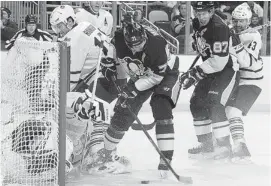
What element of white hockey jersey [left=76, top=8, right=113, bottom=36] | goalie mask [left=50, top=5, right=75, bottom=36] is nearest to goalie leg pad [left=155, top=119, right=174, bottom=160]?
goalie mask [left=50, top=5, right=75, bottom=36]

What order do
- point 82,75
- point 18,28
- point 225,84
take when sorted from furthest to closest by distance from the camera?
point 18,28 → point 225,84 → point 82,75

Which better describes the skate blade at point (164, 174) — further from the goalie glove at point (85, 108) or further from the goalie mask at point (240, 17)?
the goalie mask at point (240, 17)

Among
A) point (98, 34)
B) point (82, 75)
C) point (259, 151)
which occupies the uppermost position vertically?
point (98, 34)

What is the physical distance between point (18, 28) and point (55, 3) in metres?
0.43

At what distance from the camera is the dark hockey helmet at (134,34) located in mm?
3365

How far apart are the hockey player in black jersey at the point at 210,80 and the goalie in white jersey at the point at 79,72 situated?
1.97 feet

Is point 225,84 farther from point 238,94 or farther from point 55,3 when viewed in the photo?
point 55,3

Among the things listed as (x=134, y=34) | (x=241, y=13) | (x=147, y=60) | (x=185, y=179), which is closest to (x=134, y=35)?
(x=134, y=34)

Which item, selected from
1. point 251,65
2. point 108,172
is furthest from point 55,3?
point 108,172

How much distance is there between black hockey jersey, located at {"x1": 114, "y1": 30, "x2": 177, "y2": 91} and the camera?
11.4ft

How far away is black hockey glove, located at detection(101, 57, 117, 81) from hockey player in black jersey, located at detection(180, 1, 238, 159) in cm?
43

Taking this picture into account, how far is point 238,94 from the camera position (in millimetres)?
4293

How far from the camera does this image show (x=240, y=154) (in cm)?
404

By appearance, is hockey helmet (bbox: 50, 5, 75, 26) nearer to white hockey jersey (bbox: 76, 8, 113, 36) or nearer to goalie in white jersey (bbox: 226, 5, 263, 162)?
goalie in white jersey (bbox: 226, 5, 263, 162)
